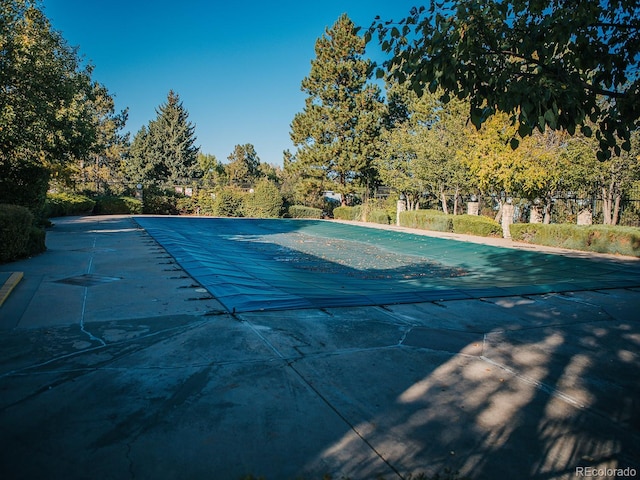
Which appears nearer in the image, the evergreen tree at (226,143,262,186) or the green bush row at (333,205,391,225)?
the green bush row at (333,205,391,225)

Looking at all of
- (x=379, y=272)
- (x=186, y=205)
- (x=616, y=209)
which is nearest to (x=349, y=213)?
(x=186, y=205)

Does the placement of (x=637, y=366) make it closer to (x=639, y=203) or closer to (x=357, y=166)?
(x=639, y=203)

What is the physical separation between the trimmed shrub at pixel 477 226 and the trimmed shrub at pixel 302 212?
1511cm

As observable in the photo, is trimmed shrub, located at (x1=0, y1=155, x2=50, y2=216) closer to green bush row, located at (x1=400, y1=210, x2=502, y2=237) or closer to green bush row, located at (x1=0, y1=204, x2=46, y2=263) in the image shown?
green bush row, located at (x1=0, y1=204, x2=46, y2=263)

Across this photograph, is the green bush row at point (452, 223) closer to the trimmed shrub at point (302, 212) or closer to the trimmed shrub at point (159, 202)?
the trimmed shrub at point (302, 212)

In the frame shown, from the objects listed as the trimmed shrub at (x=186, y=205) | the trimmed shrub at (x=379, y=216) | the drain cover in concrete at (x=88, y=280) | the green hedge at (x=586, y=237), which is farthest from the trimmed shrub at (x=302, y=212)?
the drain cover in concrete at (x=88, y=280)

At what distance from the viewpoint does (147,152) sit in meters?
44.7

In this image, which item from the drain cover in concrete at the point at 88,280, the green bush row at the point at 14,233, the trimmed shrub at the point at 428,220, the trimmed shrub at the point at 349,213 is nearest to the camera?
the drain cover in concrete at the point at 88,280

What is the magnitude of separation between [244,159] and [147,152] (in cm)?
2213

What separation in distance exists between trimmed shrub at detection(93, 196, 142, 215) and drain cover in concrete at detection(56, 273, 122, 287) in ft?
77.0

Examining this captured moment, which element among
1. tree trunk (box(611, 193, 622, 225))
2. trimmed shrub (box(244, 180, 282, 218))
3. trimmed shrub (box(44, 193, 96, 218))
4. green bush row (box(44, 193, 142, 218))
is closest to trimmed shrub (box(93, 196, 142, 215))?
green bush row (box(44, 193, 142, 218))

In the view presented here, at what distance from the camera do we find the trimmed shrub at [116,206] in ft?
91.5

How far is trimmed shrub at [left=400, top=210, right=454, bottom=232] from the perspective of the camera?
20.9 meters

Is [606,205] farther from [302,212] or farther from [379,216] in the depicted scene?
[302,212]
